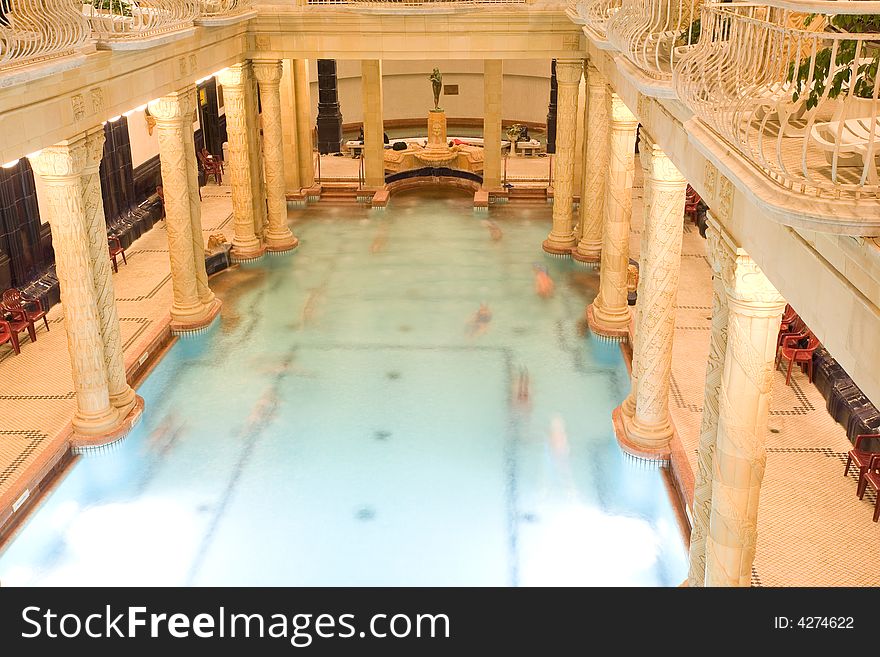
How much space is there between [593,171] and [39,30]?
7250 millimetres

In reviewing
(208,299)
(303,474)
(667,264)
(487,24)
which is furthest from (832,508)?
(487,24)

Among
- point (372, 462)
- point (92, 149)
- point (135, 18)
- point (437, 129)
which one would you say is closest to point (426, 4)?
point (135, 18)

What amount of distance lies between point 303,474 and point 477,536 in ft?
5.71

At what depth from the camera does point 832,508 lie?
7379 mm

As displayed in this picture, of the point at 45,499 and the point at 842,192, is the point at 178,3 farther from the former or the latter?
the point at 842,192

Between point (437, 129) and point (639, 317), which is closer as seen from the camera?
point (639, 317)

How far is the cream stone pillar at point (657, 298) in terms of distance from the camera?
23.9ft

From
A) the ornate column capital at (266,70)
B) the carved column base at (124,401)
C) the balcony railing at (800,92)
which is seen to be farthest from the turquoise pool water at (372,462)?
the balcony railing at (800,92)

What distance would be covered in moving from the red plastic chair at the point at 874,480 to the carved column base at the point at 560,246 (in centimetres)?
713

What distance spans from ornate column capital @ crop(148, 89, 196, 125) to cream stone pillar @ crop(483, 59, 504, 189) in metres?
7.62

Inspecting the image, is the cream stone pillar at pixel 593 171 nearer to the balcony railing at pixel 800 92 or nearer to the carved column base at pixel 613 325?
the carved column base at pixel 613 325

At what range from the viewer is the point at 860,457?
7504 millimetres

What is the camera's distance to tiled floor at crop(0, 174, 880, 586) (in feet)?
22.4

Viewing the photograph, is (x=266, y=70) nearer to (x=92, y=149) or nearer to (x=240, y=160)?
(x=240, y=160)
